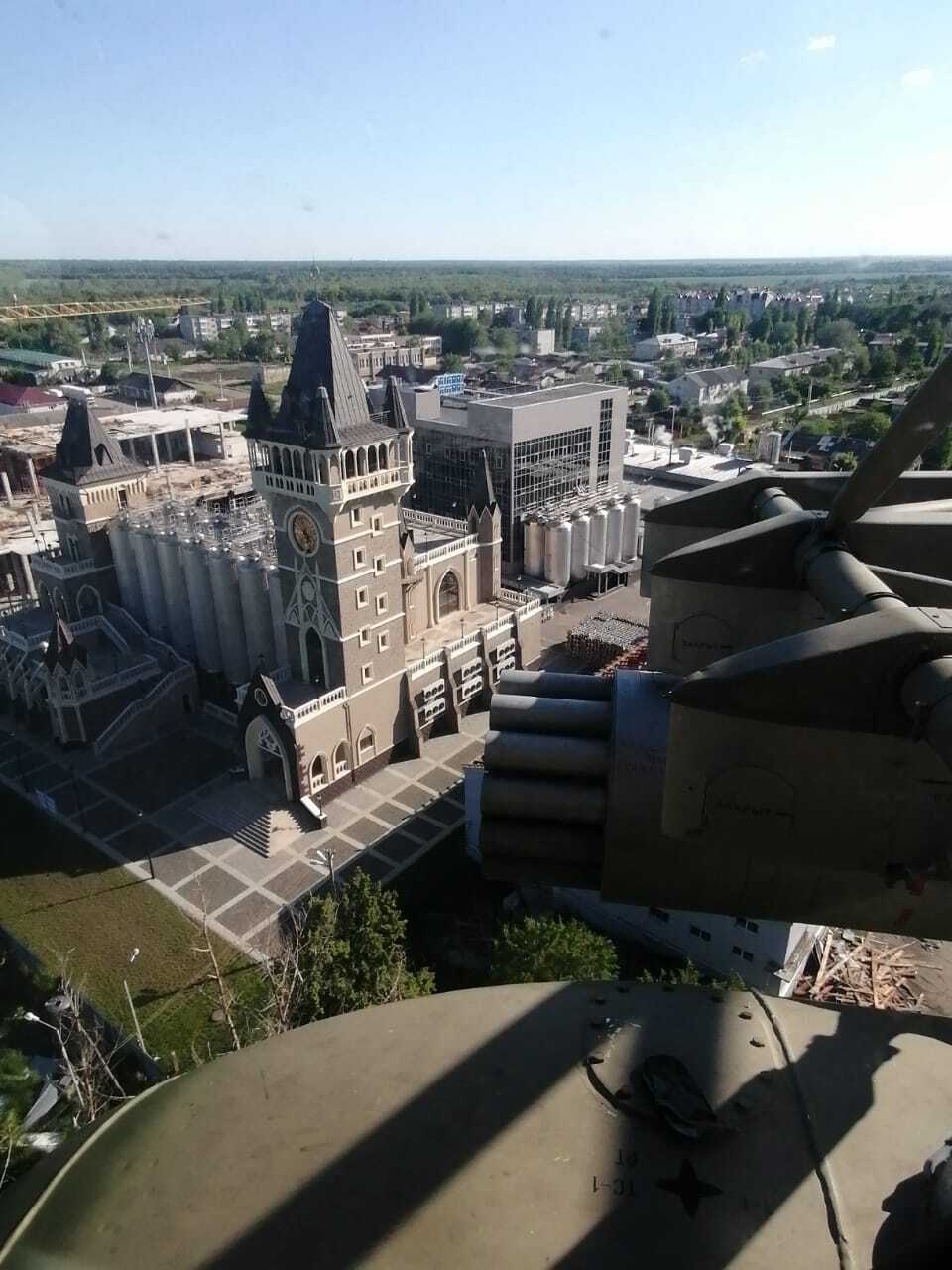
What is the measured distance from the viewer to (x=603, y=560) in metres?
66.8

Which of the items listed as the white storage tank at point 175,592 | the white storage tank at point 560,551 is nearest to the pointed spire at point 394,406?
the white storage tank at point 175,592

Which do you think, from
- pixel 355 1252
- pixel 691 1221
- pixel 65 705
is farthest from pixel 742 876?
pixel 65 705

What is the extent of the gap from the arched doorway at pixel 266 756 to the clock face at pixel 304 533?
8.20m

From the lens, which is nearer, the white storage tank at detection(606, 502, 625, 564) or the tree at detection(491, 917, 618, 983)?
the tree at detection(491, 917, 618, 983)

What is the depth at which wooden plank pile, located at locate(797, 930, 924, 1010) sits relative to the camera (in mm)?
28047

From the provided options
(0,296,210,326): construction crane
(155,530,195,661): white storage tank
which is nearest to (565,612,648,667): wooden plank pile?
(155,530,195,661): white storage tank

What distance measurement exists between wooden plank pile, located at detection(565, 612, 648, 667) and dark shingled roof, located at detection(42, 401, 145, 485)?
3172cm

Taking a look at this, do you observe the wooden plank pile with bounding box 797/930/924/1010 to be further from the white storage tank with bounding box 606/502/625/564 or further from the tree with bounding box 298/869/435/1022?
the white storage tank with bounding box 606/502/625/564

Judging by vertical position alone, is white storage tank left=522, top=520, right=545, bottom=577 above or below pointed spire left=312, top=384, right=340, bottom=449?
below

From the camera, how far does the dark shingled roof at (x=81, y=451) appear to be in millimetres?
49406

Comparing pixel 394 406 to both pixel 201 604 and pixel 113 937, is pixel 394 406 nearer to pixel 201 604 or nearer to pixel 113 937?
pixel 201 604

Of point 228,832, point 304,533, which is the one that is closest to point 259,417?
point 304,533

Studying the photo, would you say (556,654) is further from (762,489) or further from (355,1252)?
(355,1252)

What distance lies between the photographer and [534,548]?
64.6 m
